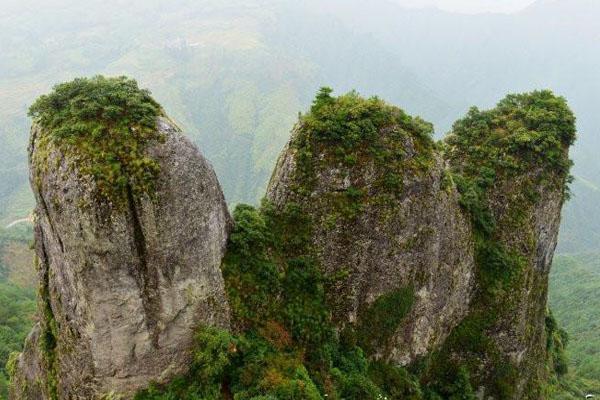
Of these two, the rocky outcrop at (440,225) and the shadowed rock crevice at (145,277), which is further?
the rocky outcrop at (440,225)

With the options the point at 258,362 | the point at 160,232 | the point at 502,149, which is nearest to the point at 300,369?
the point at 258,362

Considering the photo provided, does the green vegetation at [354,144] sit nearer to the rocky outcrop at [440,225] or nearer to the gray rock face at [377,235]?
the rocky outcrop at [440,225]

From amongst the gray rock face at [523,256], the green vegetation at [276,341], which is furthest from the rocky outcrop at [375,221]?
the gray rock face at [523,256]

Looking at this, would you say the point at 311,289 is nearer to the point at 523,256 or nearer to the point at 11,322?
the point at 523,256

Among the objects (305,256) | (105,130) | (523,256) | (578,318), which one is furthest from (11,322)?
(578,318)

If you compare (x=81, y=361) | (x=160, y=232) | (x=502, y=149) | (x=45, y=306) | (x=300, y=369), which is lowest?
(x=300, y=369)

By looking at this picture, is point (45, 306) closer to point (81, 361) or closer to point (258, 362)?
point (81, 361)
